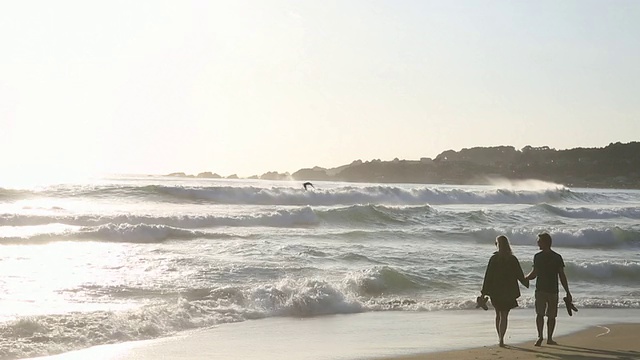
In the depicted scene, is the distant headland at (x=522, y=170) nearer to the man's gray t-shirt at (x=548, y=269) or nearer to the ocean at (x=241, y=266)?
the ocean at (x=241, y=266)

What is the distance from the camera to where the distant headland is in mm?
109188

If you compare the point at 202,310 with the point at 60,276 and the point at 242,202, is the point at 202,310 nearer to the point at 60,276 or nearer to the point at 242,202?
the point at 60,276

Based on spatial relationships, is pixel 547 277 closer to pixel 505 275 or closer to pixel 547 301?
pixel 547 301

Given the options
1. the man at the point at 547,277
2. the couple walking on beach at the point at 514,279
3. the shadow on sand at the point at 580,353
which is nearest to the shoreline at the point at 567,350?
the shadow on sand at the point at 580,353

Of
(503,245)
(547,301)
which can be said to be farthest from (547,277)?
(503,245)

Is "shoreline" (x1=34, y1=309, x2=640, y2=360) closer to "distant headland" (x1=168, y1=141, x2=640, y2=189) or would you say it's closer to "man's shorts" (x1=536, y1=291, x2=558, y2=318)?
"man's shorts" (x1=536, y1=291, x2=558, y2=318)

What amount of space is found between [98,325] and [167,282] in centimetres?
465

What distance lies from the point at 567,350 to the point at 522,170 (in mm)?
103015

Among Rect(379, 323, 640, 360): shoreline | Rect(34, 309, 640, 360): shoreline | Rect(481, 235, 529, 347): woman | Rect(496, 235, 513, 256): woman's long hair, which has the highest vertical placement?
Rect(496, 235, 513, 256): woman's long hair

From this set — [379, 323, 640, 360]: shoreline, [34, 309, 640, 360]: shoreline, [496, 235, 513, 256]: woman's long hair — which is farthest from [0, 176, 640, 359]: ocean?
[496, 235, 513, 256]: woman's long hair

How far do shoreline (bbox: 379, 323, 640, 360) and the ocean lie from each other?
3897 mm

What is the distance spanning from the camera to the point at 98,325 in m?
11.7

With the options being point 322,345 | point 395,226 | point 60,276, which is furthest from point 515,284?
point 395,226

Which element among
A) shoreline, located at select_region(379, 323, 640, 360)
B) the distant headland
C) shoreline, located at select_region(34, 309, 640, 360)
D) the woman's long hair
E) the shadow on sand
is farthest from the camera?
the distant headland
